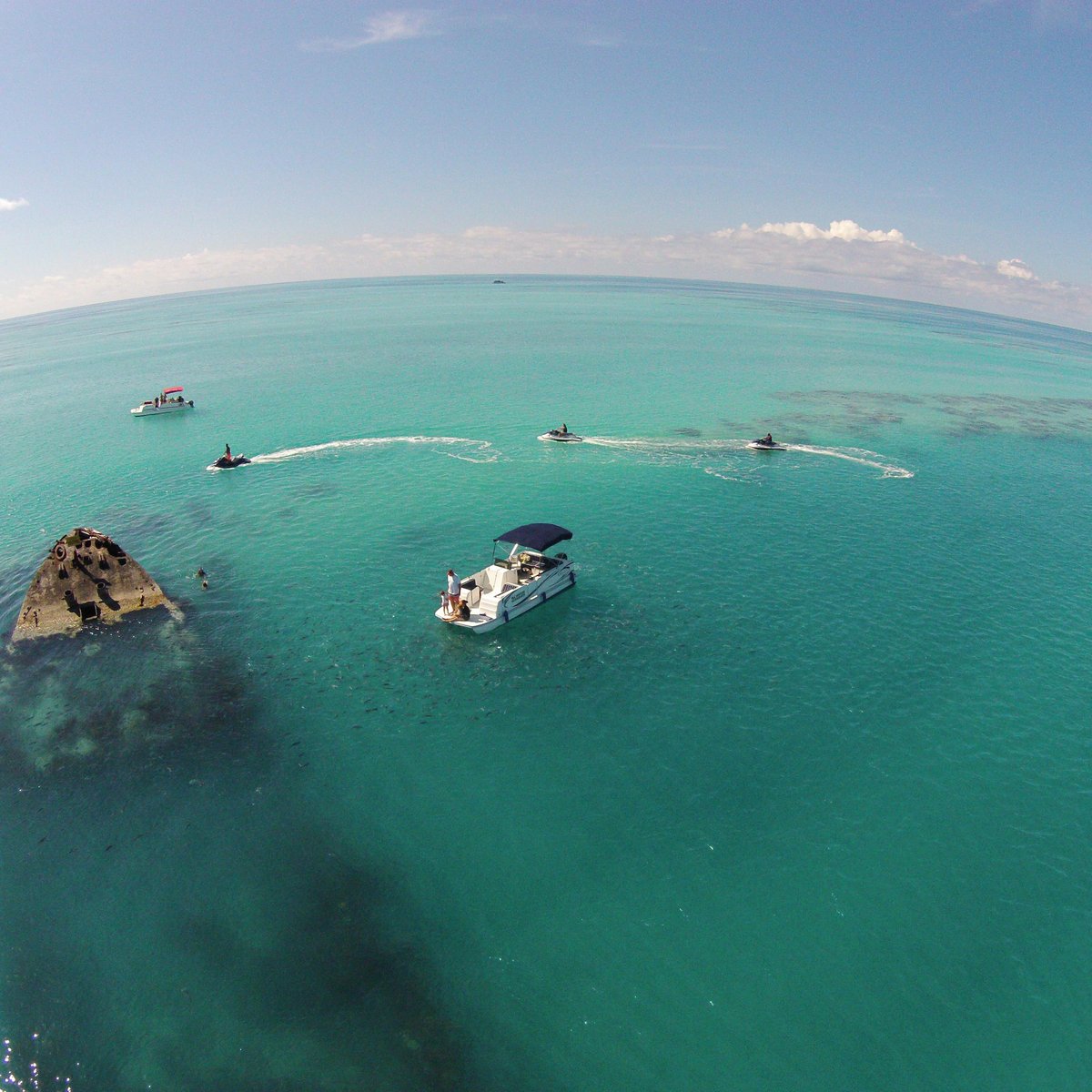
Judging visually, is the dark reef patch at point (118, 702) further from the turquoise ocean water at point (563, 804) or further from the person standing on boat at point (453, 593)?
the person standing on boat at point (453, 593)

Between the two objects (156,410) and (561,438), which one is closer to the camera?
(561,438)

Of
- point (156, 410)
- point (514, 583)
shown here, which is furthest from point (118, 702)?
point (156, 410)

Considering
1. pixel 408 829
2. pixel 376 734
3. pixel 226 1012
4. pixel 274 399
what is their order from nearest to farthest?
pixel 226 1012, pixel 408 829, pixel 376 734, pixel 274 399

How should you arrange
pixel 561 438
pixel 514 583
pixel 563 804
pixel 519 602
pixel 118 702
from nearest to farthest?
pixel 563 804 < pixel 118 702 < pixel 519 602 < pixel 514 583 < pixel 561 438

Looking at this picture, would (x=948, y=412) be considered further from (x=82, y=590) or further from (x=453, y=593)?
(x=82, y=590)

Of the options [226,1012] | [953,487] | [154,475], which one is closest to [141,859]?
[226,1012]

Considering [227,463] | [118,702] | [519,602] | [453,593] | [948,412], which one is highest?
[948,412]

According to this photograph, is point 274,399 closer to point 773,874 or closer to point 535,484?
point 535,484
